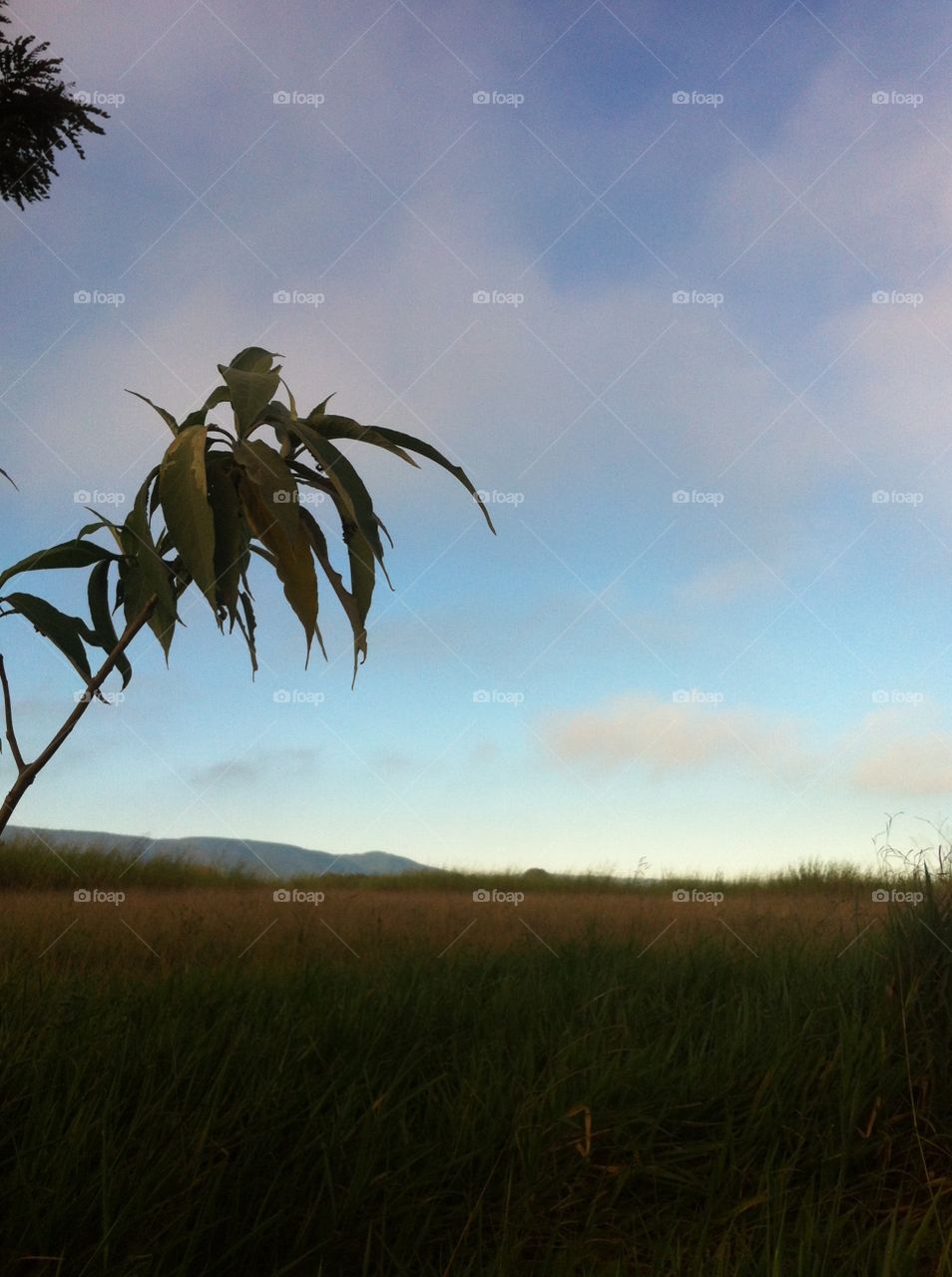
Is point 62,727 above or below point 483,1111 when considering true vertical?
above

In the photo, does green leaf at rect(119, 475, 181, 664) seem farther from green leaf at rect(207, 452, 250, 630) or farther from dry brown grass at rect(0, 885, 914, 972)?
dry brown grass at rect(0, 885, 914, 972)

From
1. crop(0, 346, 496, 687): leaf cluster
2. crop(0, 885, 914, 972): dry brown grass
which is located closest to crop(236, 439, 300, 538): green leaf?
crop(0, 346, 496, 687): leaf cluster

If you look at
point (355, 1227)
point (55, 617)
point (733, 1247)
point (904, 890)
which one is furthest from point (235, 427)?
point (904, 890)

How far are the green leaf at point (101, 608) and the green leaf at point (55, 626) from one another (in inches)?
6.9

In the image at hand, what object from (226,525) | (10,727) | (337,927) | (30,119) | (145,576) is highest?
(30,119)

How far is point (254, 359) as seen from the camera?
2502 millimetres

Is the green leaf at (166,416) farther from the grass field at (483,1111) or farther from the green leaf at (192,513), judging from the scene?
the grass field at (483,1111)

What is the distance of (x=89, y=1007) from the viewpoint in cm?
300

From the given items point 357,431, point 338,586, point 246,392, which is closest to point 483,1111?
point 338,586

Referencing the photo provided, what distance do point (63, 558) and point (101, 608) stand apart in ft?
0.55

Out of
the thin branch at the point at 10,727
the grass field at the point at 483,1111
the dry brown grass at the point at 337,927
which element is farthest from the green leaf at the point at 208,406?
the dry brown grass at the point at 337,927

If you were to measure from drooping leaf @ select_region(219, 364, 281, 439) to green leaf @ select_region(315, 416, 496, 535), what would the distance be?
0.23m

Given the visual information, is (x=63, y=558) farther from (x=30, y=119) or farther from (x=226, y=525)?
(x=30, y=119)

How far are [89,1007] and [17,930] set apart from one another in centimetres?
197
